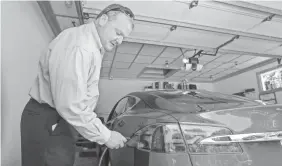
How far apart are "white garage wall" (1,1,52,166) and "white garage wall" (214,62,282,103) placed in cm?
815

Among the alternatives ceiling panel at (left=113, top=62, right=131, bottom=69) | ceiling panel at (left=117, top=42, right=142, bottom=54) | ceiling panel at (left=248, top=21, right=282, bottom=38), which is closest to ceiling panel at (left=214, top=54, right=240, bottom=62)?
ceiling panel at (left=248, top=21, right=282, bottom=38)

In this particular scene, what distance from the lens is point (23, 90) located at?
7.08 feet

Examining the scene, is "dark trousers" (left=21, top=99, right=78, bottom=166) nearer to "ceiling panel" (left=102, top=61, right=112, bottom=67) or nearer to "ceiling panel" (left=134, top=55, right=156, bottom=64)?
"ceiling panel" (left=134, top=55, right=156, bottom=64)

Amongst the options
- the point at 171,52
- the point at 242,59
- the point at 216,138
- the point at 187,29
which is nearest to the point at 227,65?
the point at 242,59

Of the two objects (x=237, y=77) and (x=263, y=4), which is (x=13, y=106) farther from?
(x=237, y=77)

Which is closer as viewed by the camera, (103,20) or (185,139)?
(185,139)

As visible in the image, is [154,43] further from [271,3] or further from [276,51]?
[276,51]

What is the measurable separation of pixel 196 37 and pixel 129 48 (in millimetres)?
1999

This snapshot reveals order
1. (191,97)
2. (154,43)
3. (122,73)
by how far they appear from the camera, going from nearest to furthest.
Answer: (191,97), (154,43), (122,73)

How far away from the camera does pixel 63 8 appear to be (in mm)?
2797

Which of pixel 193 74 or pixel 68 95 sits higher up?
pixel 193 74

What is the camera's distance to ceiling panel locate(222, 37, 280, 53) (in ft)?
16.7

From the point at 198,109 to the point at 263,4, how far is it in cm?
345

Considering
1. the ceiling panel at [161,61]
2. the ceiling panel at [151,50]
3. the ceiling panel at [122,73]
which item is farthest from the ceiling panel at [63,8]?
the ceiling panel at [122,73]
